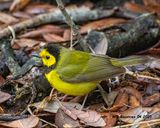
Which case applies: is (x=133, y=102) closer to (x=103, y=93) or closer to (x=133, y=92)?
(x=133, y=92)

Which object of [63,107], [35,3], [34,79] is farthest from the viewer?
[35,3]

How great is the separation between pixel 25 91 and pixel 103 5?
2577mm

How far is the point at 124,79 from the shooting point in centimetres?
488

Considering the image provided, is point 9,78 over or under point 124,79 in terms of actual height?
over

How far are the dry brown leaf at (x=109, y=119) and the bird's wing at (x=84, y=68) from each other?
1.10 ft

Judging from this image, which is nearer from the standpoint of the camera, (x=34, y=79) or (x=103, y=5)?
(x=34, y=79)

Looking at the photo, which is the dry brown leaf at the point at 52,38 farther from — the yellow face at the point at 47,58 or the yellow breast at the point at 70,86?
the yellow breast at the point at 70,86

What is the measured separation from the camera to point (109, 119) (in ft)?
13.9

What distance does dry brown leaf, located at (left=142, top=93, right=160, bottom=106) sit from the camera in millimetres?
4446

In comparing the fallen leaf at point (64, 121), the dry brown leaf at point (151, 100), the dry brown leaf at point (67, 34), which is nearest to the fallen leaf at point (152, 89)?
the dry brown leaf at point (151, 100)

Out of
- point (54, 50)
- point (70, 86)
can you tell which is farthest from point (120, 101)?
point (54, 50)

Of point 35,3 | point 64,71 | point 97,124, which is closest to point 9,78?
point 64,71

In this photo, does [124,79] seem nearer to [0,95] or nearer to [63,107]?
[63,107]

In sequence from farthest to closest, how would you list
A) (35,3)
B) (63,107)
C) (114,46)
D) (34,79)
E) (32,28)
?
(35,3)
(32,28)
(114,46)
(34,79)
(63,107)
